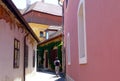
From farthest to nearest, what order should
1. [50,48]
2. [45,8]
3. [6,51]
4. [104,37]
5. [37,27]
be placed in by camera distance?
[45,8] < [37,27] < [50,48] < [6,51] < [104,37]

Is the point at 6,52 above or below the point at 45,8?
below

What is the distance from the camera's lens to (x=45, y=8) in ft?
152

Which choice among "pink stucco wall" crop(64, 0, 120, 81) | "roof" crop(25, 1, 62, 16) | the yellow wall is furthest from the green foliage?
"pink stucco wall" crop(64, 0, 120, 81)

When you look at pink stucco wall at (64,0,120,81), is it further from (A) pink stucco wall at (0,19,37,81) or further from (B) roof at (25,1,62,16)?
(B) roof at (25,1,62,16)

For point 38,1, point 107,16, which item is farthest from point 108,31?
point 38,1

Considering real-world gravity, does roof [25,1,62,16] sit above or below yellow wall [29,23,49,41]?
above

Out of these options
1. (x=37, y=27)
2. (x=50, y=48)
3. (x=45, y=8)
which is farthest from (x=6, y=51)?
(x=45, y=8)

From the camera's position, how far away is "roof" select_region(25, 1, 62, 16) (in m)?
44.7

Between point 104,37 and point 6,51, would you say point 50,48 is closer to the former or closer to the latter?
point 6,51

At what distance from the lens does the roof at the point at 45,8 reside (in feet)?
A: 147

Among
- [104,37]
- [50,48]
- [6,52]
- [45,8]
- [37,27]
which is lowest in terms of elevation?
[6,52]

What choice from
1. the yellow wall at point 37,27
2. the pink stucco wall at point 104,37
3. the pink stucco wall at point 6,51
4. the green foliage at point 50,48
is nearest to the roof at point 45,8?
the yellow wall at point 37,27

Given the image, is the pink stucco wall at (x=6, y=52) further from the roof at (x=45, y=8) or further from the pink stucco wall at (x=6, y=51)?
the roof at (x=45, y=8)

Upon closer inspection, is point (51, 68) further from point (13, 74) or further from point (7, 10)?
point (7, 10)
